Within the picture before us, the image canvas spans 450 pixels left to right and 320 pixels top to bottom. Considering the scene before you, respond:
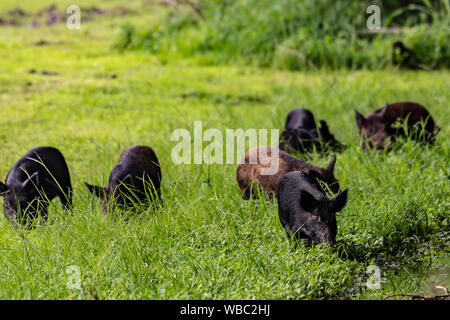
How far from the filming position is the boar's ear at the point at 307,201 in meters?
4.20

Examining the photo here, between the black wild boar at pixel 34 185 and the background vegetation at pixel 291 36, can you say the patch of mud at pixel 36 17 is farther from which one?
the black wild boar at pixel 34 185

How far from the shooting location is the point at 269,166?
17.4 ft

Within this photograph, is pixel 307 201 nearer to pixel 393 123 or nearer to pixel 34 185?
pixel 34 185

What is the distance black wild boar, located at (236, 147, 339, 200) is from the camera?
5168 millimetres

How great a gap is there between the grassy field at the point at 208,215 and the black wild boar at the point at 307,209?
119 millimetres

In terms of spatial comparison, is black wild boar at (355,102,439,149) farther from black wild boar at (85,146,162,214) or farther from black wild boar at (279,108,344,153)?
black wild boar at (85,146,162,214)

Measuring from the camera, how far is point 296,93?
28.6ft

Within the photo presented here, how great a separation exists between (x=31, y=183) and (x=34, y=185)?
16 centimetres

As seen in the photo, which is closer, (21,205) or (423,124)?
(21,205)

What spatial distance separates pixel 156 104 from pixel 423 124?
3615mm

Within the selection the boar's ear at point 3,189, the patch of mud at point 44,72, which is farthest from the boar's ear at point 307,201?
the patch of mud at point 44,72
